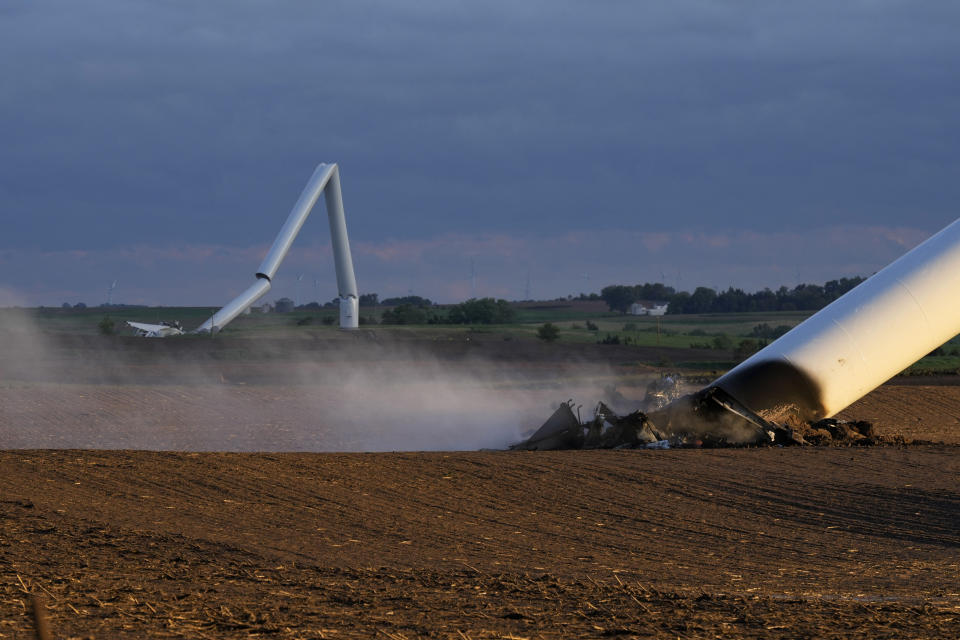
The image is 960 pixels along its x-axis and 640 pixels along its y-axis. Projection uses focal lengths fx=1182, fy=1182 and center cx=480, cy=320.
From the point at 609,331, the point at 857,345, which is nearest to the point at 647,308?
the point at 609,331

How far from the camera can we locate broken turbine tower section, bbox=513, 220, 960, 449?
995 inches

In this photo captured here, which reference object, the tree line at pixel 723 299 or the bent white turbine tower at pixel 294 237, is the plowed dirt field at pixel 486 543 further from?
the tree line at pixel 723 299

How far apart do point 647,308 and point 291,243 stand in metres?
86.5

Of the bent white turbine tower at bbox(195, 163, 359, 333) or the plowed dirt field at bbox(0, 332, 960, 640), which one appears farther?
the bent white turbine tower at bbox(195, 163, 359, 333)

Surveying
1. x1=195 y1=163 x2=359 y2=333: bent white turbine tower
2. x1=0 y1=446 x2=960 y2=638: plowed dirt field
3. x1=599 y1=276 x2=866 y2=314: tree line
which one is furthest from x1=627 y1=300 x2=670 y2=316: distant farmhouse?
x1=0 y1=446 x2=960 y2=638: plowed dirt field

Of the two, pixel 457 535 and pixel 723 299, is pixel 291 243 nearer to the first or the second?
pixel 457 535

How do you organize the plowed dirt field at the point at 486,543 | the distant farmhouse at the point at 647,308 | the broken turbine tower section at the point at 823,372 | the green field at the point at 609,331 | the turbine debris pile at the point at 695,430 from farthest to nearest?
the distant farmhouse at the point at 647,308 < the green field at the point at 609,331 < the broken turbine tower section at the point at 823,372 < the turbine debris pile at the point at 695,430 < the plowed dirt field at the point at 486,543

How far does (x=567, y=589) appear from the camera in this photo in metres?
10.8

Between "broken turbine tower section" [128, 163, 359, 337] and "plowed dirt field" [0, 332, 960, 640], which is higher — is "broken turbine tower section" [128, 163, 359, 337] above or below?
above

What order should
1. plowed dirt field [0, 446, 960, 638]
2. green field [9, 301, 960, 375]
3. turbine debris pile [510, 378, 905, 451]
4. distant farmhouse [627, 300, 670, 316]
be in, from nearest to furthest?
plowed dirt field [0, 446, 960, 638]
turbine debris pile [510, 378, 905, 451]
green field [9, 301, 960, 375]
distant farmhouse [627, 300, 670, 316]

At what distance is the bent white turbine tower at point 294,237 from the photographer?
64562 millimetres

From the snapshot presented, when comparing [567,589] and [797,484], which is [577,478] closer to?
[797,484]

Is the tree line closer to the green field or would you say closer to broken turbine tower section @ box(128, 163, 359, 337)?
the green field

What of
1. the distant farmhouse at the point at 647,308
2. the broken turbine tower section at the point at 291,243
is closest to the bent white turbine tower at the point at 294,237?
the broken turbine tower section at the point at 291,243
